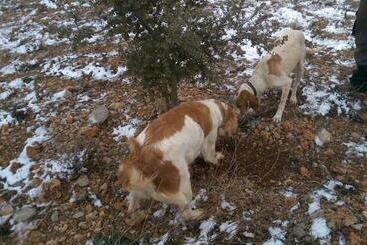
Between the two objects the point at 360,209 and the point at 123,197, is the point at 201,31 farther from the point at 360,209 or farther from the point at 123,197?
the point at 360,209

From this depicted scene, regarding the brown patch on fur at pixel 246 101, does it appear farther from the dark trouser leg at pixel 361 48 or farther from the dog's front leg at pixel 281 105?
the dark trouser leg at pixel 361 48

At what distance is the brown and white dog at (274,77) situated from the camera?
530 centimetres

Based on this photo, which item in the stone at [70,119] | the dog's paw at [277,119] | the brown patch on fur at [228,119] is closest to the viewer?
the brown patch on fur at [228,119]

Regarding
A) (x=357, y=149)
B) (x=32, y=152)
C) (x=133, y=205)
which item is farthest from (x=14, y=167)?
(x=357, y=149)

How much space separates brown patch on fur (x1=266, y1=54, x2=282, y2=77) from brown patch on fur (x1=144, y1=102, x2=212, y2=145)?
1.57 m

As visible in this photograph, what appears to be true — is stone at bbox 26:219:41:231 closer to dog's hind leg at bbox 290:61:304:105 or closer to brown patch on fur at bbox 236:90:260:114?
brown patch on fur at bbox 236:90:260:114

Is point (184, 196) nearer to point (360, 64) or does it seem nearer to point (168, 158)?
point (168, 158)

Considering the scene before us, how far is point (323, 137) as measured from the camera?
16.9ft

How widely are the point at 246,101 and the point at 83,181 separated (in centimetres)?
221

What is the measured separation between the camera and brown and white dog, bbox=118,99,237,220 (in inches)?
139

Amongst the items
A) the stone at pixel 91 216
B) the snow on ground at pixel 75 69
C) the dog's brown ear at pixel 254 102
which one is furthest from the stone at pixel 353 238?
the snow on ground at pixel 75 69

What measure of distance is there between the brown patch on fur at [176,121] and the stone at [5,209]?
Result: 6.15 ft

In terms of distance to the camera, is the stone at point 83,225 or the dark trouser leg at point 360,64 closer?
the stone at point 83,225

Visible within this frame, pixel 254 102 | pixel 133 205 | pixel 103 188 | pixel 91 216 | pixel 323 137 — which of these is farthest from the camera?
pixel 254 102
